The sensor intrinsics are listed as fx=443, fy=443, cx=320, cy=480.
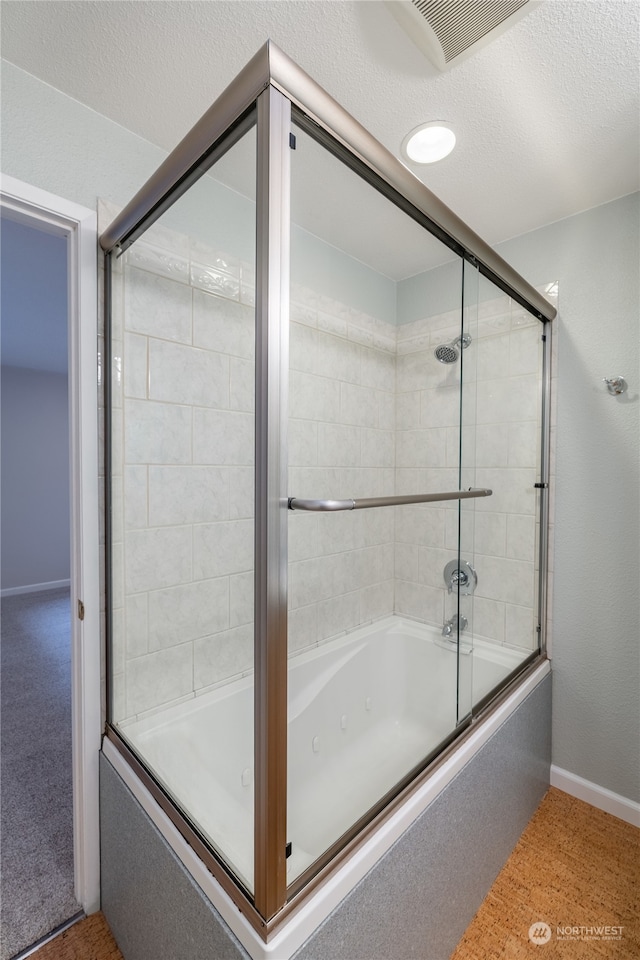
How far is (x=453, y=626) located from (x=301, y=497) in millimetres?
1006

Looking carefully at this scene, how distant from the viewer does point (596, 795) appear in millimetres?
1816

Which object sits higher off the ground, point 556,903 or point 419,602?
point 419,602

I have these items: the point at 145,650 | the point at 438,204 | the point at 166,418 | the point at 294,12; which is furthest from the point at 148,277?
the point at 145,650

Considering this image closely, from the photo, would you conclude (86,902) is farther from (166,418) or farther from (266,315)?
(266,315)

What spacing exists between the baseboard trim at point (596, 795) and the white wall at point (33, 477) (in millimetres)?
5023

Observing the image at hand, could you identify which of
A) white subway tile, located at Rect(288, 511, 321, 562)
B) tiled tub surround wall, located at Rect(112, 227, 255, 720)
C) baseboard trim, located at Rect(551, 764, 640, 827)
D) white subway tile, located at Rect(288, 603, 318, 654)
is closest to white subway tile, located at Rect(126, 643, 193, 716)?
tiled tub surround wall, located at Rect(112, 227, 255, 720)

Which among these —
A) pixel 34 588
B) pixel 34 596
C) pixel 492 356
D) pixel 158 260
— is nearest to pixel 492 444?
pixel 492 356

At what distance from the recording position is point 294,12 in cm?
105

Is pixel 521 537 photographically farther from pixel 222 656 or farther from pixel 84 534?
pixel 84 534

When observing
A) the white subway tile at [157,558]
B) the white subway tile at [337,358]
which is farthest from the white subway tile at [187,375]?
the white subway tile at [157,558]

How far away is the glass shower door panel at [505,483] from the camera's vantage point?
1617 mm

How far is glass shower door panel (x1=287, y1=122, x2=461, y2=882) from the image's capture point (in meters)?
1.01
